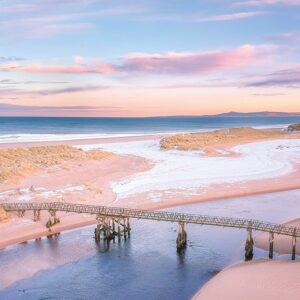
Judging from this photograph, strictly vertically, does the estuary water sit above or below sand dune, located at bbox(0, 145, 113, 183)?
below

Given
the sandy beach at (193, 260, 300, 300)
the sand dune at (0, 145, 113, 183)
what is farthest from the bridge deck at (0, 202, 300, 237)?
the sand dune at (0, 145, 113, 183)

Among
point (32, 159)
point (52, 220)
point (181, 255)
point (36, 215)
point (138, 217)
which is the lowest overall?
point (181, 255)

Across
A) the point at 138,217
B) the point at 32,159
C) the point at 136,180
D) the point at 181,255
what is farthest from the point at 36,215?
the point at 32,159

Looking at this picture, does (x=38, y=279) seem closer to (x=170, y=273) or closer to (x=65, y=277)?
(x=65, y=277)

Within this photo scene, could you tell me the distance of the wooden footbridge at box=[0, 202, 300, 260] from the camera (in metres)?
32.5

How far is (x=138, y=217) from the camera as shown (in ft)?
119

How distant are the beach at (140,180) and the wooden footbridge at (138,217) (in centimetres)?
131

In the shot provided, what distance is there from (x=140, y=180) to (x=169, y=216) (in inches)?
908

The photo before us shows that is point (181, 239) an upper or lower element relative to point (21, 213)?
lower

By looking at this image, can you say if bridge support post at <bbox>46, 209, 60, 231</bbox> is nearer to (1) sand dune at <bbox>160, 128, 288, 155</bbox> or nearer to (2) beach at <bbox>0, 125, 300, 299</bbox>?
(2) beach at <bbox>0, 125, 300, 299</bbox>

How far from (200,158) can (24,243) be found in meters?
47.3

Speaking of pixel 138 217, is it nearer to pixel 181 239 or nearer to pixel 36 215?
pixel 181 239

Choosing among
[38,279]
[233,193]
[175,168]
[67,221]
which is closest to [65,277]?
[38,279]

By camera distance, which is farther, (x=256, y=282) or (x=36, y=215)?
(x=36, y=215)
